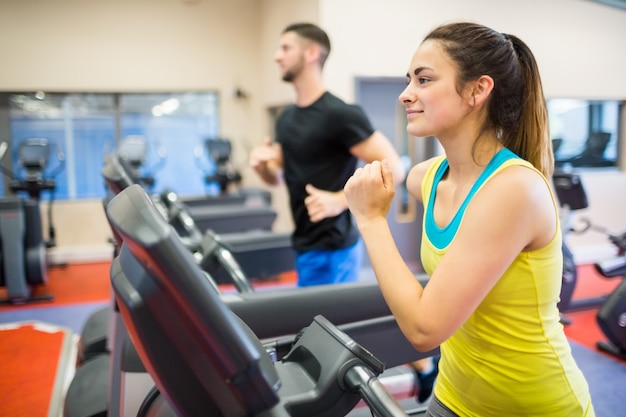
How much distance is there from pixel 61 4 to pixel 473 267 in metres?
6.95

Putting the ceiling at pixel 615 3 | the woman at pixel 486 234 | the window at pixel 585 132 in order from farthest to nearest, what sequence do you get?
the window at pixel 585 132
the ceiling at pixel 615 3
the woman at pixel 486 234

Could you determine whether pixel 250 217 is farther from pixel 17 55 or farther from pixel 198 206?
pixel 17 55

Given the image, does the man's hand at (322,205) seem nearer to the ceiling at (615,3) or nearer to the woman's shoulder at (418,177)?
the woman's shoulder at (418,177)

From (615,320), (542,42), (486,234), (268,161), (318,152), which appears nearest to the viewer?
(486,234)

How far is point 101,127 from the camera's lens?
721 cm

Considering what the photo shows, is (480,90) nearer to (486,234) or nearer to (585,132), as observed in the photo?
(486,234)

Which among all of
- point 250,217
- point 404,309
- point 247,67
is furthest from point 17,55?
point 404,309

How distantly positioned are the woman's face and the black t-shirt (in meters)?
1.16

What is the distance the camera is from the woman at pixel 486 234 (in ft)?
3.07

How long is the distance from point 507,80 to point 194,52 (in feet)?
21.4

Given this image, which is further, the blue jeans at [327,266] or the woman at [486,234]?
the blue jeans at [327,266]

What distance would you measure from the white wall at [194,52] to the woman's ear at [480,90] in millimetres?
3262

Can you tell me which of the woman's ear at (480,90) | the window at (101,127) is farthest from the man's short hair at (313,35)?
the window at (101,127)

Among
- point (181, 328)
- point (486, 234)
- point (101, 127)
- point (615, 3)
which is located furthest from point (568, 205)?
point (101, 127)
